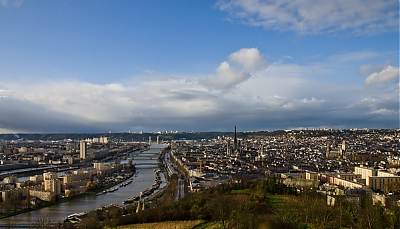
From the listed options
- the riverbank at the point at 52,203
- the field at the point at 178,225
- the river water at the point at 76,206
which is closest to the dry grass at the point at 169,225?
the field at the point at 178,225

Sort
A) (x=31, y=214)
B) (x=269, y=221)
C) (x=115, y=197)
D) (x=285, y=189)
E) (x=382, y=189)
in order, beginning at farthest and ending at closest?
(x=115, y=197)
(x=382, y=189)
(x=31, y=214)
(x=285, y=189)
(x=269, y=221)

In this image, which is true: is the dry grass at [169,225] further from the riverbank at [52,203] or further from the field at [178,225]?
the riverbank at [52,203]

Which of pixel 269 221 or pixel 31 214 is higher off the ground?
pixel 269 221

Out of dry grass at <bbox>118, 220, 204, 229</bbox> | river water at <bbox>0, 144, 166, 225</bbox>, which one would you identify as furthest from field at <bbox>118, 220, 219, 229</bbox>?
river water at <bbox>0, 144, 166, 225</bbox>

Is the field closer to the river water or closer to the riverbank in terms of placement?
the river water

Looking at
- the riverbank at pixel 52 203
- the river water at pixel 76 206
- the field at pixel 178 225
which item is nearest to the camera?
the field at pixel 178 225

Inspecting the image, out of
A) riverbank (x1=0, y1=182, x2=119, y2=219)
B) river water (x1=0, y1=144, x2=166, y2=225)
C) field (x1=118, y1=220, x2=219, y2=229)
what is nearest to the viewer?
field (x1=118, y1=220, x2=219, y2=229)

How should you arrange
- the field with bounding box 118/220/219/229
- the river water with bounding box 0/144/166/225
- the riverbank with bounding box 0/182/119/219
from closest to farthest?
the field with bounding box 118/220/219/229 < the river water with bounding box 0/144/166/225 < the riverbank with bounding box 0/182/119/219

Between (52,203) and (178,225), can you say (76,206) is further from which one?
(178,225)

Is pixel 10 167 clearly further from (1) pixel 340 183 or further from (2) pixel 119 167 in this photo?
(1) pixel 340 183

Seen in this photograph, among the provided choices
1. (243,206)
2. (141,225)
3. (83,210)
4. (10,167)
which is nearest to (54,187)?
(83,210)

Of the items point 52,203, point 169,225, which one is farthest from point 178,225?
point 52,203
